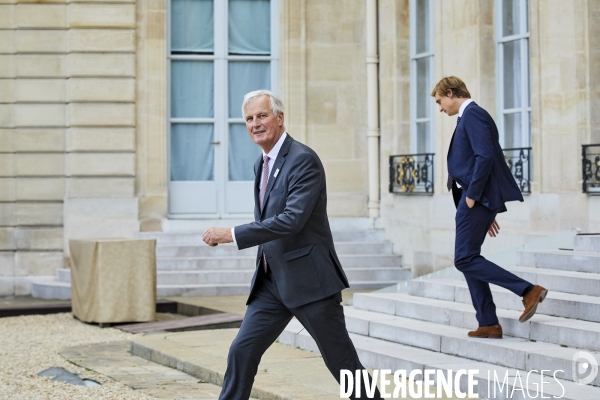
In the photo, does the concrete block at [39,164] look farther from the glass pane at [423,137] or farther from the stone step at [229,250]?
the glass pane at [423,137]

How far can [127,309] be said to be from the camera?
34.8ft

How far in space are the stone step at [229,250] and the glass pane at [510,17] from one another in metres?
3.38

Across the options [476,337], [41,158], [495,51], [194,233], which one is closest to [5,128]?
[41,158]

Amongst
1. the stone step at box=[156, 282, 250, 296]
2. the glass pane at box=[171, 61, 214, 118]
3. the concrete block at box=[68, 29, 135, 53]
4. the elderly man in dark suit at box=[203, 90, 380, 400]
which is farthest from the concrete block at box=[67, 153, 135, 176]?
the elderly man in dark suit at box=[203, 90, 380, 400]

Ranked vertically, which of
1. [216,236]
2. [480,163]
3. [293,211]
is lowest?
[216,236]

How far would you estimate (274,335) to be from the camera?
199 inches

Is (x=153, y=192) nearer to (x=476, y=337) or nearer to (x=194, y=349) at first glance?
(x=194, y=349)

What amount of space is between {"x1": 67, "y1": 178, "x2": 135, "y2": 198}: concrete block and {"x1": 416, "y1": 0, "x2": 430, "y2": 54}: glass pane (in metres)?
4.10

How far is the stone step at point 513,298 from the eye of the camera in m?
7.15

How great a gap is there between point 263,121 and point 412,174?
28.1ft

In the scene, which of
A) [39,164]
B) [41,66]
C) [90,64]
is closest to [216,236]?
[90,64]

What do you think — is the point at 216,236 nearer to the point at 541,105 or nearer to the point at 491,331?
the point at 491,331

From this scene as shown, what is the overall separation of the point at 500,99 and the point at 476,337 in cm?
533

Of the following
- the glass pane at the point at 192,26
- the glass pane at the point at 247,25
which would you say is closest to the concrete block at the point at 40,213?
the glass pane at the point at 192,26
